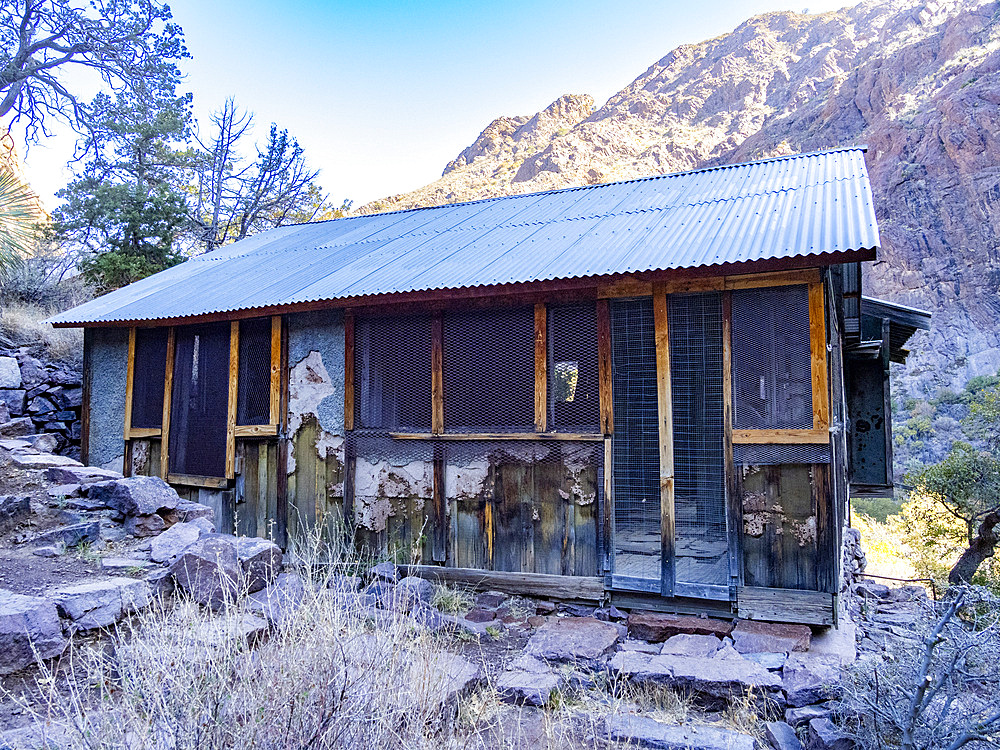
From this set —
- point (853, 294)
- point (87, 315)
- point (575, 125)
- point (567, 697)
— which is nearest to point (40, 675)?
point (567, 697)

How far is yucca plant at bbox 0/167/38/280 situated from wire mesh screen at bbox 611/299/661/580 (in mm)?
11040

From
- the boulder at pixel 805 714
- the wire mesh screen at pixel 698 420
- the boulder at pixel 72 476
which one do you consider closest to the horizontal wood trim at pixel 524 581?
the wire mesh screen at pixel 698 420

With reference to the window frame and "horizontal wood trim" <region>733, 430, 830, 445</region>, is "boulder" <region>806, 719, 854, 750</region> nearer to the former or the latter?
"horizontal wood trim" <region>733, 430, 830, 445</region>

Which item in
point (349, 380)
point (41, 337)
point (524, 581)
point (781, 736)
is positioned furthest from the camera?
point (41, 337)

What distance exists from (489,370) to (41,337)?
993 cm

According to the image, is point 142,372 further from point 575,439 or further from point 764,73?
point 764,73

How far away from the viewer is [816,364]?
5465 mm

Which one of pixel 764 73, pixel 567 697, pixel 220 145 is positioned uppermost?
pixel 764 73

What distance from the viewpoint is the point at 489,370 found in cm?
673

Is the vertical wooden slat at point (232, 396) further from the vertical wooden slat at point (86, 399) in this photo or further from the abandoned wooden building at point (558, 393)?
the vertical wooden slat at point (86, 399)

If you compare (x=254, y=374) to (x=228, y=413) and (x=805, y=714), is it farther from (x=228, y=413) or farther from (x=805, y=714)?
(x=805, y=714)

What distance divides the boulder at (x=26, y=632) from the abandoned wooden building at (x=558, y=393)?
94.8 inches

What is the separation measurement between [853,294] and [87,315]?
10.2 m

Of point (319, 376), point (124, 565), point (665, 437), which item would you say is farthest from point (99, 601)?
point (665, 437)
